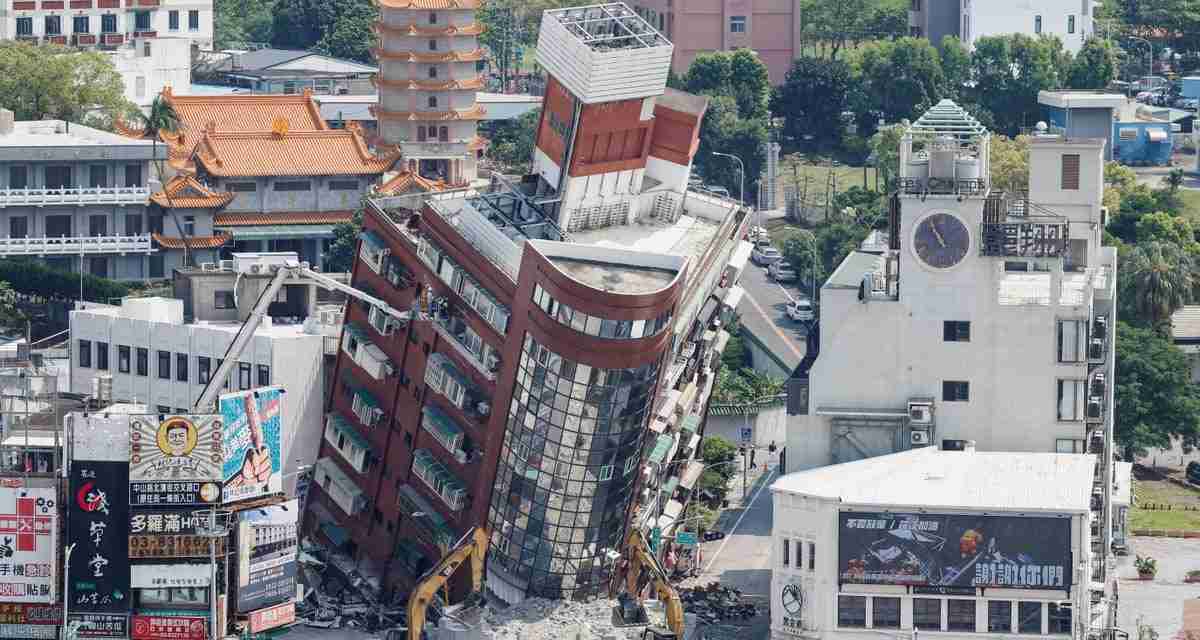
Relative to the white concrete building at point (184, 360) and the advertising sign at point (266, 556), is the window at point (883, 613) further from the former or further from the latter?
the white concrete building at point (184, 360)

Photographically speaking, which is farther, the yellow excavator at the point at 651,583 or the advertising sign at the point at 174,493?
the yellow excavator at the point at 651,583

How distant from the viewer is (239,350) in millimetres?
180375

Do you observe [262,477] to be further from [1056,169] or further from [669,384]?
[1056,169]

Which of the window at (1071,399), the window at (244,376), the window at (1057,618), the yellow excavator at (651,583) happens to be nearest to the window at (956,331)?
the window at (1071,399)

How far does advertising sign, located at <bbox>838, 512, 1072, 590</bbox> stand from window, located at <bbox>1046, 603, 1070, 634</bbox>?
81 cm

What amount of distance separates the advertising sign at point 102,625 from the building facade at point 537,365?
20.1 m

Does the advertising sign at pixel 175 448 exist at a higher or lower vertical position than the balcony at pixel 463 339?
lower

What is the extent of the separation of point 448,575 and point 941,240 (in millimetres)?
27640

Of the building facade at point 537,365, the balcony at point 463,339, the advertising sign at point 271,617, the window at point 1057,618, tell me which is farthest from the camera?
the balcony at point 463,339

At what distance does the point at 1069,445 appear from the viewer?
176 meters

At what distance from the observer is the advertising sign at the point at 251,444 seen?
521ft

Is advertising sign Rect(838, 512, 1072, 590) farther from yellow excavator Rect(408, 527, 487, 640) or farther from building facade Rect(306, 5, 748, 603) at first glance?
yellow excavator Rect(408, 527, 487, 640)

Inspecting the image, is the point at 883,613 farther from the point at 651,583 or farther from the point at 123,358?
the point at 123,358

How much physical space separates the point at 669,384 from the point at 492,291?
43.1ft
